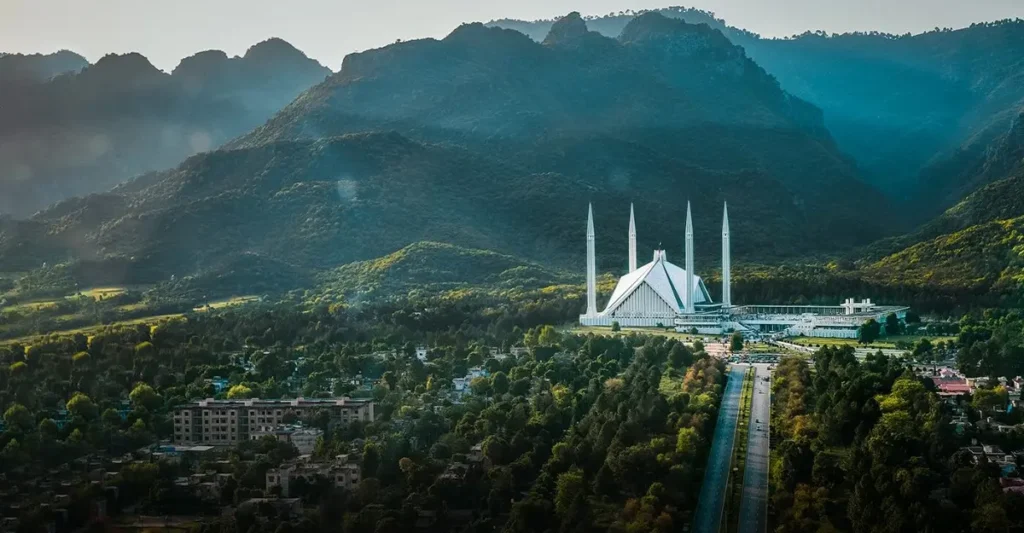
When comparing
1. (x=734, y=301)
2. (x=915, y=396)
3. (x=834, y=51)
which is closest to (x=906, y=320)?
(x=734, y=301)

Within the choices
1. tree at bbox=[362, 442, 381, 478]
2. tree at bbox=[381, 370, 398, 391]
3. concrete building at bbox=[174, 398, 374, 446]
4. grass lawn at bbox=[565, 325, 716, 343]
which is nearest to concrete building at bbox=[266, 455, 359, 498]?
tree at bbox=[362, 442, 381, 478]

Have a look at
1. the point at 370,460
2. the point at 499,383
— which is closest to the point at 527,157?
the point at 499,383

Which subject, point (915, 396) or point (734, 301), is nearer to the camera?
point (915, 396)

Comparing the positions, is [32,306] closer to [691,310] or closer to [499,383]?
[499,383]

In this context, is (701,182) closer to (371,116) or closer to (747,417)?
(371,116)

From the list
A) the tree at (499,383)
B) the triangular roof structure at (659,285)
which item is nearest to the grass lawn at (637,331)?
the triangular roof structure at (659,285)

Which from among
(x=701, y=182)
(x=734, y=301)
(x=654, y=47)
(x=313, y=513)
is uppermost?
(x=654, y=47)
